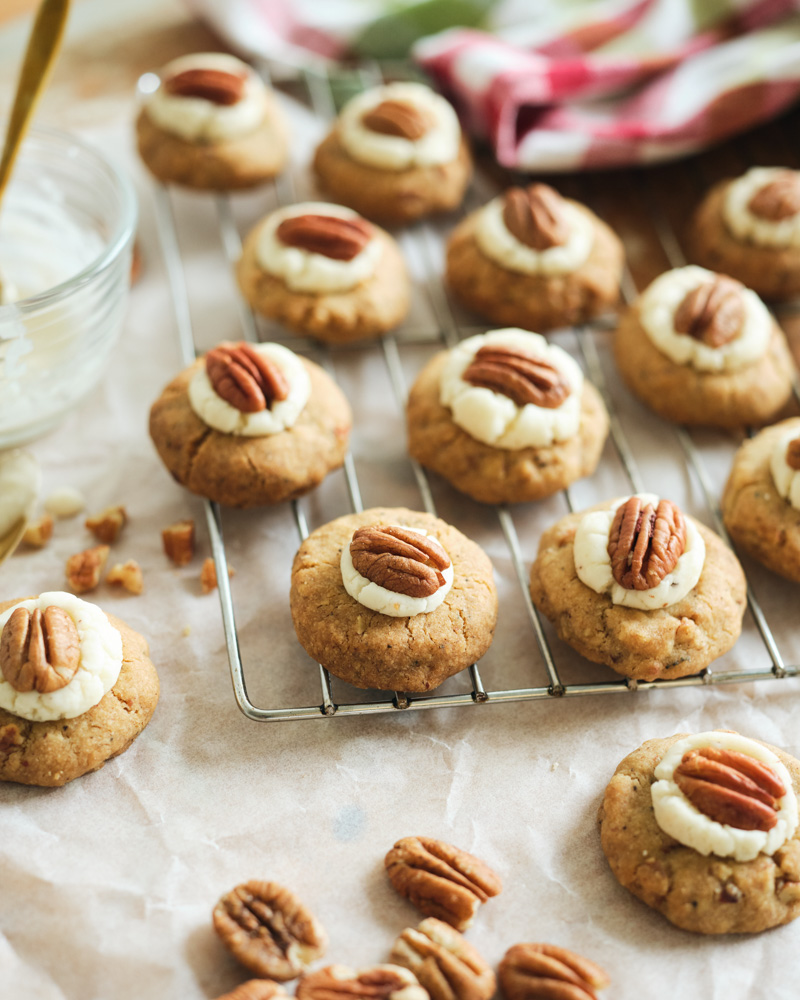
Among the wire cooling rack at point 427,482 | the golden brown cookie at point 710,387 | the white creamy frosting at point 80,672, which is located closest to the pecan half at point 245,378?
the wire cooling rack at point 427,482

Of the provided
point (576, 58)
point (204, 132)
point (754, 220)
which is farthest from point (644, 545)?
point (576, 58)

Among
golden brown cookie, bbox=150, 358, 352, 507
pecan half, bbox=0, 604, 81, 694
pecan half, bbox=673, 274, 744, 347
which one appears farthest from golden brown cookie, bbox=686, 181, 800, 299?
pecan half, bbox=0, 604, 81, 694

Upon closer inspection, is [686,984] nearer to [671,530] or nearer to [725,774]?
[725,774]

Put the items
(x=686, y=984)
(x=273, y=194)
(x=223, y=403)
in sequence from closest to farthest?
(x=686, y=984)
(x=223, y=403)
(x=273, y=194)

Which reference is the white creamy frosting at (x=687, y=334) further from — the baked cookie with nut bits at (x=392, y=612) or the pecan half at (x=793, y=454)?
the baked cookie with nut bits at (x=392, y=612)

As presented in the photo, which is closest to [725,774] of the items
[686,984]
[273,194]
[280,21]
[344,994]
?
[686,984]

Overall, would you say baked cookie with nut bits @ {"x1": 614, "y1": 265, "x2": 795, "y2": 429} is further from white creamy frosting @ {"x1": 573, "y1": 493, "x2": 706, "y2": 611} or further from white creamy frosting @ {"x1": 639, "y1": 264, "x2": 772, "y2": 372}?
white creamy frosting @ {"x1": 573, "y1": 493, "x2": 706, "y2": 611}
